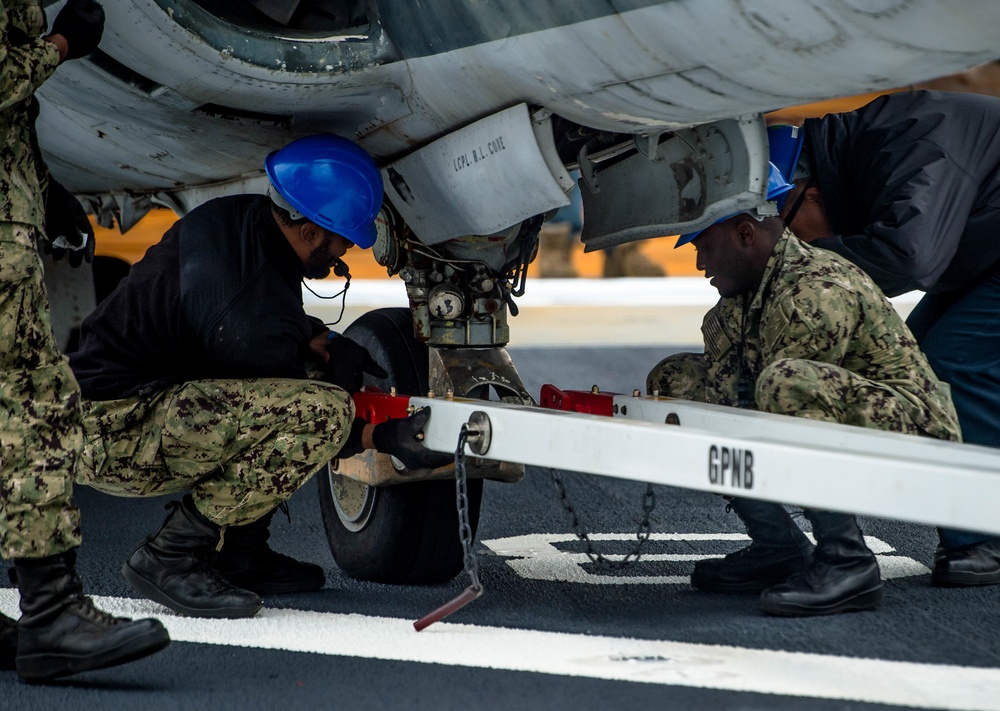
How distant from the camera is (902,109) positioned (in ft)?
12.2

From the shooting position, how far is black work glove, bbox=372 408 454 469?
10.3 ft

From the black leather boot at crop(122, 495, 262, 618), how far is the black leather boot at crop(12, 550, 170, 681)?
0.52m

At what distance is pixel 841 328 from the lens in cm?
311

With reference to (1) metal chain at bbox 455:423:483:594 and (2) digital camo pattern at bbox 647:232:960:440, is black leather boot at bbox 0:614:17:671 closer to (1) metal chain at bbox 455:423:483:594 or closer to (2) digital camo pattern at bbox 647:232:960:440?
(1) metal chain at bbox 455:423:483:594

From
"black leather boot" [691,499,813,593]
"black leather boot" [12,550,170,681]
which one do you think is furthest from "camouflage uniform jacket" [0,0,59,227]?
"black leather boot" [691,499,813,593]

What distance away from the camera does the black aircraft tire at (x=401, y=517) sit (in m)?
3.54

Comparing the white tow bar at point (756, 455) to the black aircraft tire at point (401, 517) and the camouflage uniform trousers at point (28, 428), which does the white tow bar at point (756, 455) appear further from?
the camouflage uniform trousers at point (28, 428)

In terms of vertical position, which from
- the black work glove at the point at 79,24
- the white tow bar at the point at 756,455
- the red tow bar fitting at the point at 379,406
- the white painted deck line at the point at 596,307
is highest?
the black work glove at the point at 79,24

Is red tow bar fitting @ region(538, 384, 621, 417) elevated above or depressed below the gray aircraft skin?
below

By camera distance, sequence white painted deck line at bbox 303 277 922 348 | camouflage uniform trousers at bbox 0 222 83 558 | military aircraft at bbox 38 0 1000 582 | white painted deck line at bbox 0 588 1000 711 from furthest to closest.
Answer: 1. white painted deck line at bbox 303 277 922 348
2. camouflage uniform trousers at bbox 0 222 83 558
3. white painted deck line at bbox 0 588 1000 711
4. military aircraft at bbox 38 0 1000 582

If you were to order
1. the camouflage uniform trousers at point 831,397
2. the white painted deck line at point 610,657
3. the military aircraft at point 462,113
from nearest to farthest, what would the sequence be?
1. the military aircraft at point 462,113
2. the white painted deck line at point 610,657
3. the camouflage uniform trousers at point 831,397

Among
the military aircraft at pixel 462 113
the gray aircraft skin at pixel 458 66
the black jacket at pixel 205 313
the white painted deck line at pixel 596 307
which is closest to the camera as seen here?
the gray aircraft skin at pixel 458 66

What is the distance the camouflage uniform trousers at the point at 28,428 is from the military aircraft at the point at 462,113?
68cm

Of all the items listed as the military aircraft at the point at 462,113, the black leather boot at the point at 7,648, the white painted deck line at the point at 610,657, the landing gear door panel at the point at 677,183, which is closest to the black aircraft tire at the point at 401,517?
the military aircraft at the point at 462,113
